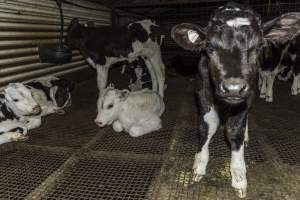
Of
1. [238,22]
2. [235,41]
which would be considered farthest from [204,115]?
[238,22]

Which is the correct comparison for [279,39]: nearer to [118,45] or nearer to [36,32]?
[118,45]

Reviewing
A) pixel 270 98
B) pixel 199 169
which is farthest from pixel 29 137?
pixel 270 98

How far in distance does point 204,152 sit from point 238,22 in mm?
1710

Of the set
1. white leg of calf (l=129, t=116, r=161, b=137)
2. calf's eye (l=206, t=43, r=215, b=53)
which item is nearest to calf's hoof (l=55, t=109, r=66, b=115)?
white leg of calf (l=129, t=116, r=161, b=137)

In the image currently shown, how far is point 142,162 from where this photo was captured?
4371mm

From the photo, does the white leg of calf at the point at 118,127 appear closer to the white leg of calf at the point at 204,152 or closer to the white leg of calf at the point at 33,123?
the white leg of calf at the point at 33,123

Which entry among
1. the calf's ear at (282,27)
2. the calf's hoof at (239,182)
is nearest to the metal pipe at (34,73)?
the calf's hoof at (239,182)

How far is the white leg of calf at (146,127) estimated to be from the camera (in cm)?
528

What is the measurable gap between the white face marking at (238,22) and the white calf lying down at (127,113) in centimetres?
274

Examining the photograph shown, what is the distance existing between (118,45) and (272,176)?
17.2 ft

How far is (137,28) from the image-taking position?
309 inches

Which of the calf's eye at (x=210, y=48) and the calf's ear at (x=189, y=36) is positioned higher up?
the calf's ear at (x=189, y=36)

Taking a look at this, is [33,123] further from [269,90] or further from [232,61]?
[269,90]

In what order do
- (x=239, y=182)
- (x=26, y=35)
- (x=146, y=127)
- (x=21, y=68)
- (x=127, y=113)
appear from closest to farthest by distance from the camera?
(x=239, y=182), (x=146, y=127), (x=127, y=113), (x=21, y=68), (x=26, y=35)
